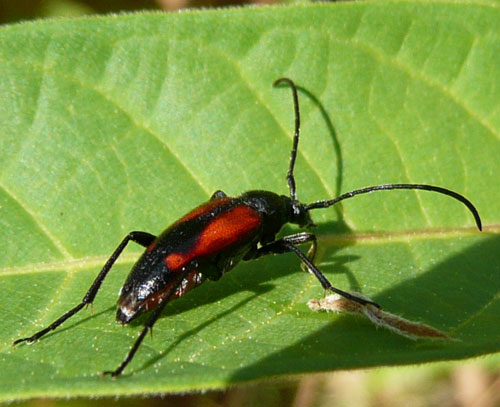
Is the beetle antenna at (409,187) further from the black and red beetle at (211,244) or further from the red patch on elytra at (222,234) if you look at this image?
the red patch on elytra at (222,234)

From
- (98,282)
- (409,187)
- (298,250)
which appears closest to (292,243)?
(298,250)

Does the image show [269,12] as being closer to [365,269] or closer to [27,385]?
[365,269]

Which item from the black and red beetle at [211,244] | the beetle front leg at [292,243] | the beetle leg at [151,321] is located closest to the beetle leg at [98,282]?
the black and red beetle at [211,244]

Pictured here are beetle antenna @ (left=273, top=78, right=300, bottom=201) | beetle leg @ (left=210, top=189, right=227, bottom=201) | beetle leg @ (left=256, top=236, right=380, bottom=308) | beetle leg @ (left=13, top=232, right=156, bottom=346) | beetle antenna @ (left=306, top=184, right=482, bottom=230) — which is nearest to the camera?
beetle leg @ (left=13, top=232, right=156, bottom=346)

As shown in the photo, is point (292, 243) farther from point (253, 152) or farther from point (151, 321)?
point (151, 321)

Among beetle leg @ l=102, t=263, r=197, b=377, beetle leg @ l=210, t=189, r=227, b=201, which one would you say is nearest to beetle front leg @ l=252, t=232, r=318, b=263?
beetle leg @ l=210, t=189, r=227, b=201

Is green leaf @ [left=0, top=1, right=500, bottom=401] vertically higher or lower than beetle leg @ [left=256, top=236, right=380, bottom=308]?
higher

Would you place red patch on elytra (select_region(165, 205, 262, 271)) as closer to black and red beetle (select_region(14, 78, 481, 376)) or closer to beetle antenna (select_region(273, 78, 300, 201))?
black and red beetle (select_region(14, 78, 481, 376))
